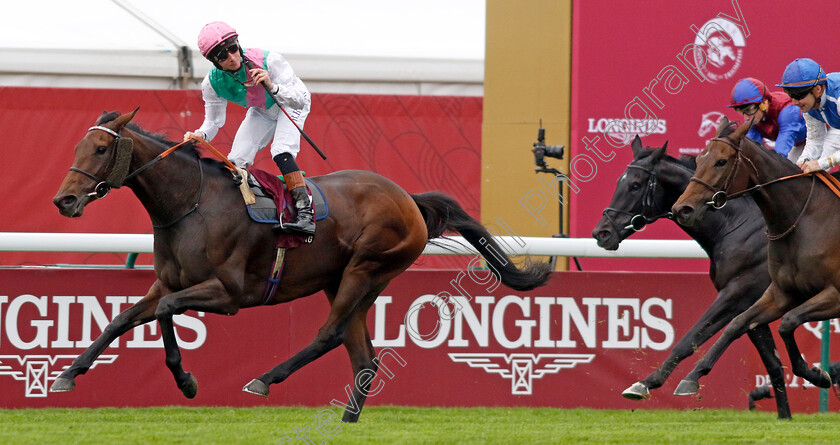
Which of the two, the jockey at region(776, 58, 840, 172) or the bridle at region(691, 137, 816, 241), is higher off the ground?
the jockey at region(776, 58, 840, 172)

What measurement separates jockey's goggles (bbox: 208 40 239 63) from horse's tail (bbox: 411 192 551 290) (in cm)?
146

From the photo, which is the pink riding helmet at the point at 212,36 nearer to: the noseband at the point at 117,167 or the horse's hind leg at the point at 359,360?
the noseband at the point at 117,167

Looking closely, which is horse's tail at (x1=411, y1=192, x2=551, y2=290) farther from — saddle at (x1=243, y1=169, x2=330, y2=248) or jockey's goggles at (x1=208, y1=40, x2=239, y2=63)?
jockey's goggles at (x1=208, y1=40, x2=239, y2=63)

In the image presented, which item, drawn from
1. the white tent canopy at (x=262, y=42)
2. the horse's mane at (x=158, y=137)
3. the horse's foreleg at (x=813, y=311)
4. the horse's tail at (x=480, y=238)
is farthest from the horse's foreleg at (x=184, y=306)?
the white tent canopy at (x=262, y=42)

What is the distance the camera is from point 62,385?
5352 millimetres

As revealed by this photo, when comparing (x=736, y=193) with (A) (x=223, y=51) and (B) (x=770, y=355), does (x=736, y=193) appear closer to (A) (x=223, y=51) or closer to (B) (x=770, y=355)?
(B) (x=770, y=355)

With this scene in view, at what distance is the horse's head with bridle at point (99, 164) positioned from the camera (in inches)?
209

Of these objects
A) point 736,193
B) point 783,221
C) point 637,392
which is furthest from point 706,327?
point 736,193

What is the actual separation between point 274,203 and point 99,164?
0.91 m

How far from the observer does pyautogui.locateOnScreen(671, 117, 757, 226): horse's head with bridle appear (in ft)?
18.9

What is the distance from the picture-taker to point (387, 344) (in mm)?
7035

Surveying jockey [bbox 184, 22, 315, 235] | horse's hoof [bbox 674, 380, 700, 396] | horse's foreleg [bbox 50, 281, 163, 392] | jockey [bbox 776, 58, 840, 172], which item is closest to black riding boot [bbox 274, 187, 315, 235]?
jockey [bbox 184, 22, 315, 235]

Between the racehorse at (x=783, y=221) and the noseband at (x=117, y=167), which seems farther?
the racehorse at (x=783, y=221)

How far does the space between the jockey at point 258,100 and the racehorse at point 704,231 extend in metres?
1.86
